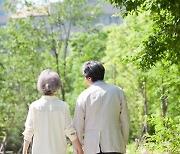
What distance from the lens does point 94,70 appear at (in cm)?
482

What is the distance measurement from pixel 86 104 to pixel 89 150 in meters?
0.45

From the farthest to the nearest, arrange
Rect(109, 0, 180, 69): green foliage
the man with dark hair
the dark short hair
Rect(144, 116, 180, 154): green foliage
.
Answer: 1. Rect(144, 116, 180, 154): green foliage
2. Rect(109, 0, 180, 69): green foliage
3. the dark short hair
4. the man with dark hair

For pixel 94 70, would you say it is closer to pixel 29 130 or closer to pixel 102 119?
pixel 102 119

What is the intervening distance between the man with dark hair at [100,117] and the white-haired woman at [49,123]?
147 mm

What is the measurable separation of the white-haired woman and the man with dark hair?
0.15m

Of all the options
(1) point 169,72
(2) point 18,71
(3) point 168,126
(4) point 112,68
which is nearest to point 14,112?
(2) point 18,71

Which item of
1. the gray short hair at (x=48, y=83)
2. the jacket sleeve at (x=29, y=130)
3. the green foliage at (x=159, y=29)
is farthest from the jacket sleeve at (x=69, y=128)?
the green foliage at (x=159, y=29)

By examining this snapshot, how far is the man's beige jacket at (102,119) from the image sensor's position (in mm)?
4703

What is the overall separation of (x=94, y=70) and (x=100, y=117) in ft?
1.56

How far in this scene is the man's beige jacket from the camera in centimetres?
470

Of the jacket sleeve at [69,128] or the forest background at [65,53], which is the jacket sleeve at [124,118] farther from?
the forest background at [65,53]

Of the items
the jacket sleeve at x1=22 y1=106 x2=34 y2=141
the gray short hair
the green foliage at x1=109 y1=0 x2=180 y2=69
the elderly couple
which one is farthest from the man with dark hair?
the green foliage at x1=109 y1=0 x2=180 y2=69

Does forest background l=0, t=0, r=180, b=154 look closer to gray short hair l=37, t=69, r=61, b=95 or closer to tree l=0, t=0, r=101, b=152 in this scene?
tree l=0, t=0, r=101, b=152

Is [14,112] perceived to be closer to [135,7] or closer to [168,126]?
[168,126]
